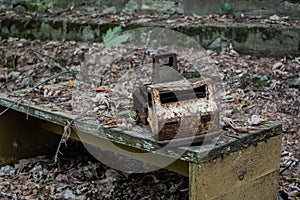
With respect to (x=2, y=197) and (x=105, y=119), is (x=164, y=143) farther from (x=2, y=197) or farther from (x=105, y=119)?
(x=2, y=197)

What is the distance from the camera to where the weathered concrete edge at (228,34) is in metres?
3.77

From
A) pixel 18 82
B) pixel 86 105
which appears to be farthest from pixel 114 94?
pixel 18 82

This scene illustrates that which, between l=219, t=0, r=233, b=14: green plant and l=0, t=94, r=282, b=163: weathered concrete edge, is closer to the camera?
l=0, t=94, r=282, b=163: weathered concrete edge

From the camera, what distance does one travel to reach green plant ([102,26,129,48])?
4.38 m

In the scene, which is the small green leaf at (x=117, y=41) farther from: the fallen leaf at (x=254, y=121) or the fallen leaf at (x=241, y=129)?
the fallen leaf at (x=241, y=129)

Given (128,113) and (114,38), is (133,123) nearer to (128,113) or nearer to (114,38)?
(128,113)

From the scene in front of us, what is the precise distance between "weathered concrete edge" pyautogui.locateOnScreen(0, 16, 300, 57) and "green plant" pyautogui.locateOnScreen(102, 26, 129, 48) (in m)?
0.10

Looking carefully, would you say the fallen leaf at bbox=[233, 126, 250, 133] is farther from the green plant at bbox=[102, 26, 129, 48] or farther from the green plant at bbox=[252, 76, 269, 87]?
the green plant at bbox=[102, 26, 129, 48]

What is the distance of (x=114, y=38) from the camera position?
175 inches

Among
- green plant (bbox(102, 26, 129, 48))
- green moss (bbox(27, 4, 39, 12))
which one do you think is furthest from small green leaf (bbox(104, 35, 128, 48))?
green moss (bbox(27, 4, 39, 12))

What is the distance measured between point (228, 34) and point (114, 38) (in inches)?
42.3

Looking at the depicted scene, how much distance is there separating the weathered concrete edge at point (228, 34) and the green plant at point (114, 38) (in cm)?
10

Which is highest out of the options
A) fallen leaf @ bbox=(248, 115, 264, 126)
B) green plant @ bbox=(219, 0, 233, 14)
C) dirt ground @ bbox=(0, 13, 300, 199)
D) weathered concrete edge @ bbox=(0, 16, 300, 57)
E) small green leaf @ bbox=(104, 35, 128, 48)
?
green plant @ bbox=(219, 0, 233, 14)

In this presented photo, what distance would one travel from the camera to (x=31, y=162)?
315cm
